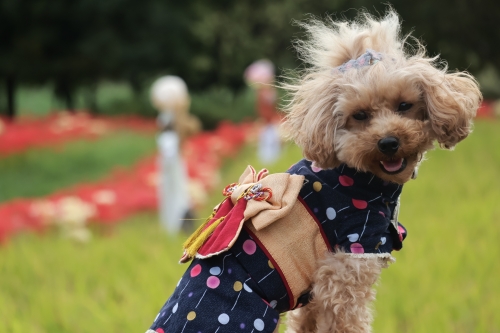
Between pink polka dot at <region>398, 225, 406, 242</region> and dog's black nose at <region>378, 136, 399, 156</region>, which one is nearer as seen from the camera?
dog's black nose at <region>378, 136, 399, 156</region>

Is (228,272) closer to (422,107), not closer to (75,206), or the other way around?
(422,107)

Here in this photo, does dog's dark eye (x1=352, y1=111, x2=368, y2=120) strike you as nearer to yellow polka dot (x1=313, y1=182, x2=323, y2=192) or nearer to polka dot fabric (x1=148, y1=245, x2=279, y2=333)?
yellow polka dot (x1=313, y1=182, x2=323, y2=192)

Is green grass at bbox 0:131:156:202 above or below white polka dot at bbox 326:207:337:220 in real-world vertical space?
below

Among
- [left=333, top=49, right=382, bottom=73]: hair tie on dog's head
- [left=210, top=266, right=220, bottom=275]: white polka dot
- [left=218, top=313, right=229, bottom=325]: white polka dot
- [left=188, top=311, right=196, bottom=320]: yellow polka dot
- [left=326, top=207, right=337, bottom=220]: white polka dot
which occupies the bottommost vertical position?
[left=218, top=313, right=229, bottom=325]: white polka dot

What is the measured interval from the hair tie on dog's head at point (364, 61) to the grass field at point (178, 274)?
2002mm

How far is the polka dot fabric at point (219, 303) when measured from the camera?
7.21 ft

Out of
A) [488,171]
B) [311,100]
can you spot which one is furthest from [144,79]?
[311,100]


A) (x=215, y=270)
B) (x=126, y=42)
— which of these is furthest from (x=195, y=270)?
(x=126, y=42)

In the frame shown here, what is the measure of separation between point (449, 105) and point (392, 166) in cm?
31

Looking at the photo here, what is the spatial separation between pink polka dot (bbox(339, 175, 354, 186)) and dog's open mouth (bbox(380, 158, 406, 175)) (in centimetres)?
→ 14

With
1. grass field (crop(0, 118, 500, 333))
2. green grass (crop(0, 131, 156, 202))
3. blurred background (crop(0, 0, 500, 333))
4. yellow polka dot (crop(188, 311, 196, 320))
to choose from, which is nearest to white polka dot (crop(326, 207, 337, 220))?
yellow polka dot (crop(188, 311, 196, 320))

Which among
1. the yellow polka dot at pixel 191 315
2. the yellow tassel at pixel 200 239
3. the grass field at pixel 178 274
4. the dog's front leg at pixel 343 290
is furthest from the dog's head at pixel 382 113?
the grass field at pixel 178 274

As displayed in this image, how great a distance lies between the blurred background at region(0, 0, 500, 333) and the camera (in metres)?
4.45

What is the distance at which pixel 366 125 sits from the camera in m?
2.35
